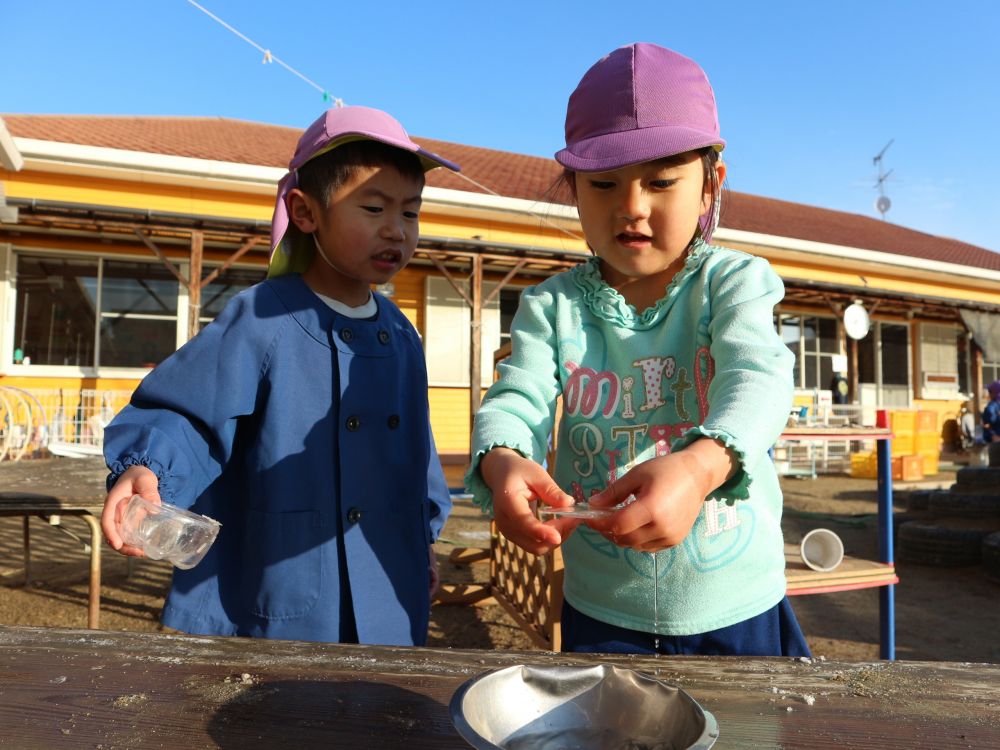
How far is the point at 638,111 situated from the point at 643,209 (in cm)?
16

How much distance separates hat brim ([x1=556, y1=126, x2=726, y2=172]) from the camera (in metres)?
1.06

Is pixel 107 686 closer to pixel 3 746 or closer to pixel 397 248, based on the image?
pixel 3 746

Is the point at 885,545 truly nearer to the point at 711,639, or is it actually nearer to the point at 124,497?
the point at 711,639

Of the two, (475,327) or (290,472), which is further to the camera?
(475,327)

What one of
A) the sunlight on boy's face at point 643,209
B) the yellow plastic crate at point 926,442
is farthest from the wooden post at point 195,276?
the yellow plastic crate at point 926,442

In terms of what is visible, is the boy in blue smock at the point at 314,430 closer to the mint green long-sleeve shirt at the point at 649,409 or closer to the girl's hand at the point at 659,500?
the mint green long-sleeve shirt at the point at 649,409

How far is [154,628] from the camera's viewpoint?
3600mm

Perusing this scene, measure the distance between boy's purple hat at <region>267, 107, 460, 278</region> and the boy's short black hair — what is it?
0.9 inches

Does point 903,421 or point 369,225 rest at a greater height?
point 369,225

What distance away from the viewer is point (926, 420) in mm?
13906

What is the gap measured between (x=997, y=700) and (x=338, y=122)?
1.57 metres

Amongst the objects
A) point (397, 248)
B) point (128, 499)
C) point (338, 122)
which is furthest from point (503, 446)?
point (338, 122)

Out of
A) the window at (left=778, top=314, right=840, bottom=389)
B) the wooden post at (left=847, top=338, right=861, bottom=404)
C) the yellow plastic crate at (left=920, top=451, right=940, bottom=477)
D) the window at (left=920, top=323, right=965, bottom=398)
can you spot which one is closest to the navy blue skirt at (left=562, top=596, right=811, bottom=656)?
the yellow plastic crate at (left=920, top=451, right=940, bottom=477)

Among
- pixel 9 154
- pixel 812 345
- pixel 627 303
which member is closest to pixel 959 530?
pixel 627 303
